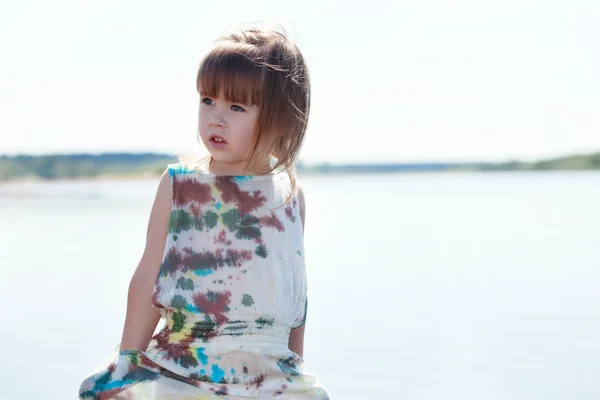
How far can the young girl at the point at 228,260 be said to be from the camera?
1.24 metres

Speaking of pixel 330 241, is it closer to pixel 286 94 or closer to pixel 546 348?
pixel 546 348

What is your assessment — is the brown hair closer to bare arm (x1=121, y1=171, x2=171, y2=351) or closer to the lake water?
bare arm (x1=121, y1=171, x2=171, y2=351)

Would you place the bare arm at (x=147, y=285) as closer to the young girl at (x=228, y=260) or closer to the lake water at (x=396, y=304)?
the young girl at (x=228, y=260)

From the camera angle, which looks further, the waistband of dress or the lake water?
the lake water

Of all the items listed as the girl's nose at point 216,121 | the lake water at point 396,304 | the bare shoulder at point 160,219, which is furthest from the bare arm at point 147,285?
the lake water at point 396,304

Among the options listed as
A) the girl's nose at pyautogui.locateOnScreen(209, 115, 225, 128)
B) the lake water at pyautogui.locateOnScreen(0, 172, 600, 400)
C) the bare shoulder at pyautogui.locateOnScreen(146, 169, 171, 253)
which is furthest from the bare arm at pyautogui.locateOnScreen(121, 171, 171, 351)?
the lake water at pyautogui.locateOnScreen(0, 172, 600, 400)

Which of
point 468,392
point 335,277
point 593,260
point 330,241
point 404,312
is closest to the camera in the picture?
point 468,392

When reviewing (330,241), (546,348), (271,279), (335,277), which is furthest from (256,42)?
(330,241)

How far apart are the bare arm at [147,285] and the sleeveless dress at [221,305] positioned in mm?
13

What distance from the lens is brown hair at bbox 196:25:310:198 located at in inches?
50.7

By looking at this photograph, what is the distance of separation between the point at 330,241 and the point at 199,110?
13.5 ft

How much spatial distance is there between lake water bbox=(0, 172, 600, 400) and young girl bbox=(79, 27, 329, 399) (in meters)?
1.08

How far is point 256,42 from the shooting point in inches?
51.8

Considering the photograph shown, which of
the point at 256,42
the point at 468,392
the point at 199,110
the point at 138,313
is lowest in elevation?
the point at 468,392
